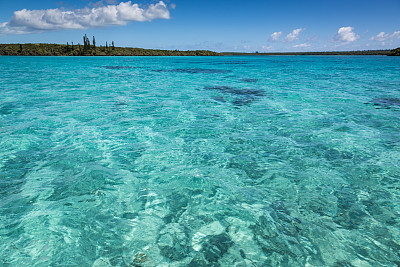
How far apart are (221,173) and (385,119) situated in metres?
10.1

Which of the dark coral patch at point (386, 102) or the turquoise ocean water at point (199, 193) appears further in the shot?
the dark coral patch at point (386, 102)

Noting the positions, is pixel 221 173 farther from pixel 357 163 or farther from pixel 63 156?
pixel 63 156

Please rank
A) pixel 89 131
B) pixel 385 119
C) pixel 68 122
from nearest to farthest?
pixel 89 131
pixel 68 122
pixel 385 119

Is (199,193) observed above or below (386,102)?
below

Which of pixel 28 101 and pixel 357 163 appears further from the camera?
pixel 28 101

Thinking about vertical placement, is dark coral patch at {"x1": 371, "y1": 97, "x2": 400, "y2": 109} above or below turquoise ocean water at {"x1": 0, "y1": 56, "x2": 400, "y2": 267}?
above

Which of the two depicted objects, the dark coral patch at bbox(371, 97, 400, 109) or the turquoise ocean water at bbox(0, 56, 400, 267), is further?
the dark coral patch at bbox(371, 97, 400, 109)

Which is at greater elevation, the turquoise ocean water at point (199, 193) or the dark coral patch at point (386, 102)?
the dark coral patch at point (386, 102)

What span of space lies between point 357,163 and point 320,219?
3.31 m

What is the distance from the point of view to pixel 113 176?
5.92 m

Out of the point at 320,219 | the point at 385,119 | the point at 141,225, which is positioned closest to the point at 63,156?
the point at 141,225

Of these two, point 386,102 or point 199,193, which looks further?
point 386,102

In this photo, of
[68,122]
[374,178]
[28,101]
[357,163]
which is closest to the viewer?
[374,178]

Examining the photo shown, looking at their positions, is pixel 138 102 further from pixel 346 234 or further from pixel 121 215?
pixel 346 234
